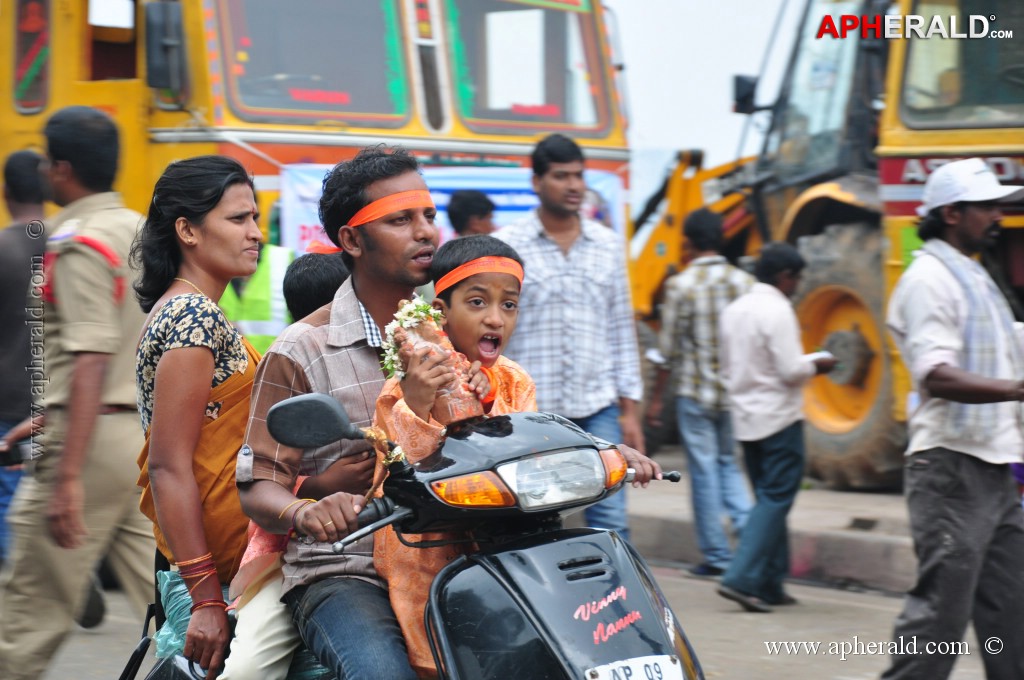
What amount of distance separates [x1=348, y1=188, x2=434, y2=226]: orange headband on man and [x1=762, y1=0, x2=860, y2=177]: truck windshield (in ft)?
23.7

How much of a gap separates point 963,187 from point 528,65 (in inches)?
185

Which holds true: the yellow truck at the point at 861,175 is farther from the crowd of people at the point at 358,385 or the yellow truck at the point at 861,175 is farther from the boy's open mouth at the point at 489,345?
the boy's open mouth at the point at 489,345

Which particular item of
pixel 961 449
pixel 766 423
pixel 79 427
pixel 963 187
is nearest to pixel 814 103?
pixel 766 423

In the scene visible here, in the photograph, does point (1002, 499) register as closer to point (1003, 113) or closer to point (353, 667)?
point (353, 667)

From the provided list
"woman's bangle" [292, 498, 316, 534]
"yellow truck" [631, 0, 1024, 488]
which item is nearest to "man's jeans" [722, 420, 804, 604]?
"yellow truck" [631, 0, 1024, 488]

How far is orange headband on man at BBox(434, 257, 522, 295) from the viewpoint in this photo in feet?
8.80

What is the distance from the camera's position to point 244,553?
2.99 m

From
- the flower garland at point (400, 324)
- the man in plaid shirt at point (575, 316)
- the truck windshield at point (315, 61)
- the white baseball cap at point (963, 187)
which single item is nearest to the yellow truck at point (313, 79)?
the truck windshield at point (315, 61)

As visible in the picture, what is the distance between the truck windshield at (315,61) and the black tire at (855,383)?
2.77 m

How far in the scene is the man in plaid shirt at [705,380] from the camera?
→ 6.91 metres

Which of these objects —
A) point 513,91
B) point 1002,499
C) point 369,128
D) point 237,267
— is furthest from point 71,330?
point 513,91

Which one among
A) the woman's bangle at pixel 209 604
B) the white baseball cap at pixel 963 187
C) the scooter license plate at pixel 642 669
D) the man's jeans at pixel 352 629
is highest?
the white baseball cap at pixel 963 187

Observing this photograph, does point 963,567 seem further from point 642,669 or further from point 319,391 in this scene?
point 319,391

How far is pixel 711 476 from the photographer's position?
694cm
